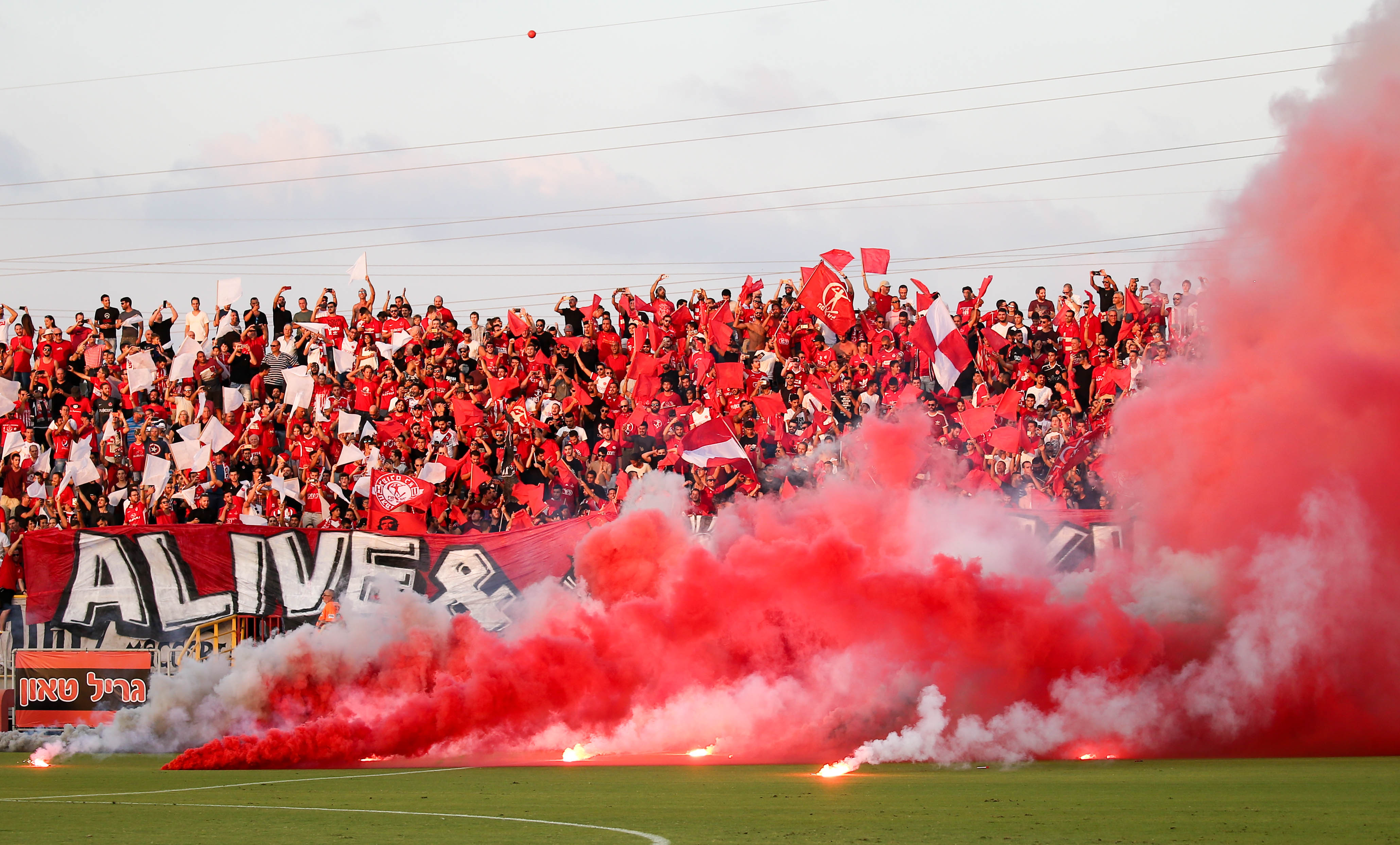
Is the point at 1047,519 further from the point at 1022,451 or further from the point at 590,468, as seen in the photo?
the point at 590,468

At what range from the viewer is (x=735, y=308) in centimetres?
2781

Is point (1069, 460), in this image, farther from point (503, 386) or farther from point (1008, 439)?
Result: point (503, 386)

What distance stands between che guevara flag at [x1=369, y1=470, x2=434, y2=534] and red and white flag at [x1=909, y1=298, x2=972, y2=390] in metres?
8.55

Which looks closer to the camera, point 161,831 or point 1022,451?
point 161,831

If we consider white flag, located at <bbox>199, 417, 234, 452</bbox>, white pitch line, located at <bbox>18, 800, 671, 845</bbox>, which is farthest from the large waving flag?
white pitch line, located at <bbox>18, 800, 671, 845</bbox>

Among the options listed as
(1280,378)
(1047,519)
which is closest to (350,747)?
(1047,519)

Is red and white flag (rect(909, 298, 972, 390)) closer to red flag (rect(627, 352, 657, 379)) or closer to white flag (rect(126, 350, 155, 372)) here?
red flag (rect(627, 352, 657, 379))

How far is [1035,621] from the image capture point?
1748cm

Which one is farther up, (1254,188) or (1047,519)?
(1254,188)

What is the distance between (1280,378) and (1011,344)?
22.3ft

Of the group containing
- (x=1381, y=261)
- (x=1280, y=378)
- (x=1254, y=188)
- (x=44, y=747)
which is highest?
(x=1254, y=188)

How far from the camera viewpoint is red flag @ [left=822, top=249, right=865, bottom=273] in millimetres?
27719

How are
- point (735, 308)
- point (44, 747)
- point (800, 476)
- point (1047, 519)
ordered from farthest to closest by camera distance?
point (735, 308) < point (800, 476) < point (1047, 519) < point (44, 747)

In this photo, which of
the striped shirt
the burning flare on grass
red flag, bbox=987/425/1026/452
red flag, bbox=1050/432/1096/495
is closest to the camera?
the burning flare on grass
